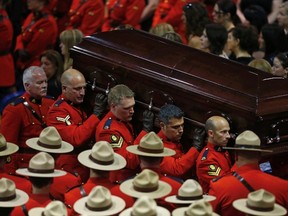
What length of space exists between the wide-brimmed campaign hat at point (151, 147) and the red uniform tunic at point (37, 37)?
463cm

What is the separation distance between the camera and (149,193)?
7.41 meters

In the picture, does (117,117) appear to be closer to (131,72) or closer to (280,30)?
(131,72)

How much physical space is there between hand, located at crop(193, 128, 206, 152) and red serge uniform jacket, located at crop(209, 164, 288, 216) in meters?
0.88

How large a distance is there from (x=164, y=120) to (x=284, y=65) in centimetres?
188

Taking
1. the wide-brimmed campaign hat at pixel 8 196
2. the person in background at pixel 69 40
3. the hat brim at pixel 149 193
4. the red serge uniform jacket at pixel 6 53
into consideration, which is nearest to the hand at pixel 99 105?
the person in background at pixel 69 40

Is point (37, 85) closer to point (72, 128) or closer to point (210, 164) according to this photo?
point (72, 128)

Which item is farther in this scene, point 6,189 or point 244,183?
point 244,183

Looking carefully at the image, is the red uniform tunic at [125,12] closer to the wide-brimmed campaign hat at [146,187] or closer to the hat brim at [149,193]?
the hat brim at [149,193]

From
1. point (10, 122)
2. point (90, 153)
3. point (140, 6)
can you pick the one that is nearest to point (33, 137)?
point (10, 122)

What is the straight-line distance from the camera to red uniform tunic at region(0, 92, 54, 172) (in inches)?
364

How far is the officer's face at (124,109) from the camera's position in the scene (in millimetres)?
8852

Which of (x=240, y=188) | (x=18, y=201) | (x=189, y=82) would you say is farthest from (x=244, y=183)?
(x=18, y=201)

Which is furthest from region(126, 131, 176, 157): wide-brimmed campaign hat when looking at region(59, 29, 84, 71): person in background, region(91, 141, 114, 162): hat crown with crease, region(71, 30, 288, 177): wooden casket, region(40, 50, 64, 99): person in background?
region(40, 50, 64, 99): person in background

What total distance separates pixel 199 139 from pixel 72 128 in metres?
1.18
